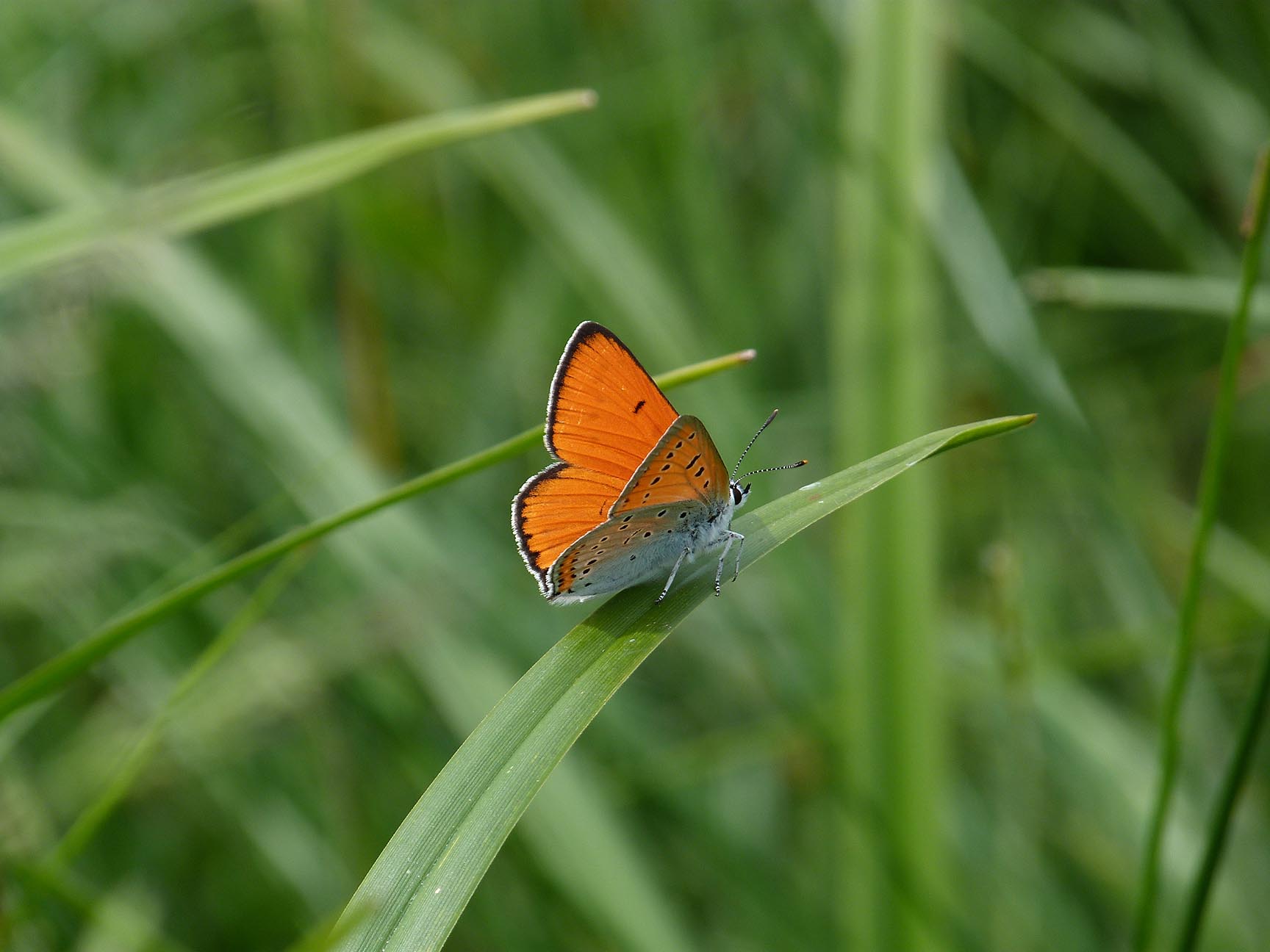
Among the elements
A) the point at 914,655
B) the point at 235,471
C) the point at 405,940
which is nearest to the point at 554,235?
the point at 235,471

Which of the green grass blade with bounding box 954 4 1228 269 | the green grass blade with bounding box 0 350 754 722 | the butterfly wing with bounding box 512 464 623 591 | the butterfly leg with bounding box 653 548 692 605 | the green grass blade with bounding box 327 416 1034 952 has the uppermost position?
the green grass blade with bounding box 0 350 754 722

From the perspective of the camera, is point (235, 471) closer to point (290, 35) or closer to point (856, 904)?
point (290, 35)

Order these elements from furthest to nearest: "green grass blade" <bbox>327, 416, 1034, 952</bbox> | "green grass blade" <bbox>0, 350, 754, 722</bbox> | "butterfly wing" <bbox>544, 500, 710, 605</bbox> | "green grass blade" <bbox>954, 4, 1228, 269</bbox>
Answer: "green grass blade" <bbox>954, 4, 1228, 269</bbox>, "butterfly wing" <bbox>544, 500, 710, 605</bbox>, "green grass blade" <bbox>0, 350, 754, 722</bbox>, "green grass blade" <bbox>327, 416, 1034, 952</bbox>

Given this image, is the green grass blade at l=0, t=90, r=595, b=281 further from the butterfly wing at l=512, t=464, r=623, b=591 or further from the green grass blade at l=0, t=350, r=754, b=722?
the green grass blade at l=0, t=350, r=754, b=722

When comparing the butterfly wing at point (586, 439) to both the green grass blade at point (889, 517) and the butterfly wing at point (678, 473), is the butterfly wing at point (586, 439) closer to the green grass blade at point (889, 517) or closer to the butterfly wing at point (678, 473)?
the butterfly wing at point (678, 473)

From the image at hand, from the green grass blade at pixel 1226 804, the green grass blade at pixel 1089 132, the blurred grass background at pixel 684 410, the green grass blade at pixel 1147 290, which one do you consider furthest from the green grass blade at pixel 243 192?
the green grass blade at pixel 1089 132

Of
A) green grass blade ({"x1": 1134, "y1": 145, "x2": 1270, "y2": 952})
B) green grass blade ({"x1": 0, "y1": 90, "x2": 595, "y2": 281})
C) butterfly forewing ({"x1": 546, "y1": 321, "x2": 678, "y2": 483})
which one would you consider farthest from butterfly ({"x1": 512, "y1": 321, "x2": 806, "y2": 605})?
green grass blade ({"x1": 1134, "y1": 145, "x2": 1270, "y2": 952})

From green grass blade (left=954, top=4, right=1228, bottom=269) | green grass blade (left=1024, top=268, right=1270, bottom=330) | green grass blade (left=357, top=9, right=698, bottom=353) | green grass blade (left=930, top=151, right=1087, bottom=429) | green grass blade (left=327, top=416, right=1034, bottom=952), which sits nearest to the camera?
green grass blade (left=327, top=416, right=1034, bottom=952)
